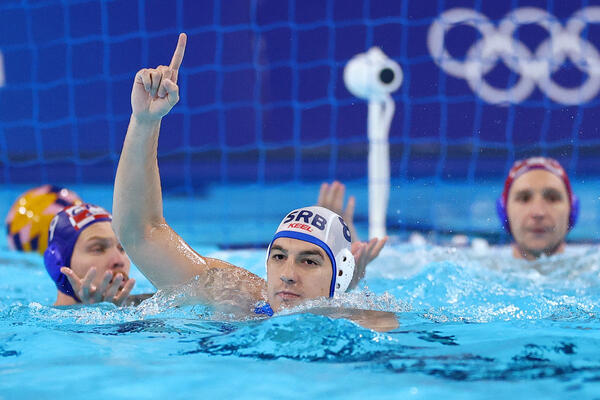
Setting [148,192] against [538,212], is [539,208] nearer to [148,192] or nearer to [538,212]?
[538,212]

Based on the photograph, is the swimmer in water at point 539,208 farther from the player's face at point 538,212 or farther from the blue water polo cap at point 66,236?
the blue water polo cap at point 66,236

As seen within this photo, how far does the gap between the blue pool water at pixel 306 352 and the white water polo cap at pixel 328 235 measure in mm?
119

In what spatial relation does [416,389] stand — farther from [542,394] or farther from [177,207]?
[177,207]

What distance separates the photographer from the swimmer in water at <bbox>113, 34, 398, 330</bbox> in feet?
10.5

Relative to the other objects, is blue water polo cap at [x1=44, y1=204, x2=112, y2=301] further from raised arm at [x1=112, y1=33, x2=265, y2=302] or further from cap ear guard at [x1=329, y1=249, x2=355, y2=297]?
cap ear guard at [x1=329, y1=249, x2=355, y2=297]

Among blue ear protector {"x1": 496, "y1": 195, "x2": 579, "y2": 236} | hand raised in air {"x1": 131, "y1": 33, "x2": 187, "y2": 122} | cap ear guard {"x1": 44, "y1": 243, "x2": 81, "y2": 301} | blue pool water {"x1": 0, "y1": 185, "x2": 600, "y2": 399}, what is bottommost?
blue pool water {"x1": 0, "y1": 185, "x2": 600, "y2": 399}

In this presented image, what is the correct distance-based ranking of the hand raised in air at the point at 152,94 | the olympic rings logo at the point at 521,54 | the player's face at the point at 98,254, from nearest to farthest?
the hand raised in air at the point at 152,94 < the player's face at the point at 98,254 < the olympic rings logo at the point at 521,54

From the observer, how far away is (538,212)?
17.1 feet

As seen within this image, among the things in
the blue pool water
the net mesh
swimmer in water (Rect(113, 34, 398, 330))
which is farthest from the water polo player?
the net mesh

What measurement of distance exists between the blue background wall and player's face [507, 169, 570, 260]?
2.89m

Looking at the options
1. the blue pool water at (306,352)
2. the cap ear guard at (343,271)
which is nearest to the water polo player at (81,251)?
the blue pool water at (306,352)

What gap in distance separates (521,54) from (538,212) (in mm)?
3371

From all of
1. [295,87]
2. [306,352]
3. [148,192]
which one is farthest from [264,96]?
[306,352]

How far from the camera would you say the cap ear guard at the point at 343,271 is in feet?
11.6
